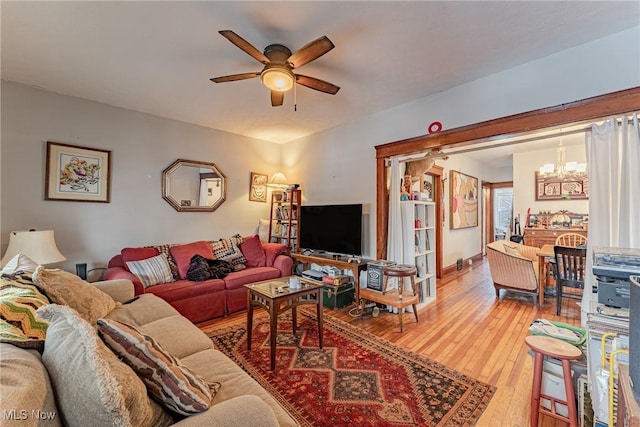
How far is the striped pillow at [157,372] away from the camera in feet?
3.06

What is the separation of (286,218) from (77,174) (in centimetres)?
271

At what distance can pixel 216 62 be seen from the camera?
2371 mm

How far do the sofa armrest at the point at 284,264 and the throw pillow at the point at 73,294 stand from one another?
2.06 meters

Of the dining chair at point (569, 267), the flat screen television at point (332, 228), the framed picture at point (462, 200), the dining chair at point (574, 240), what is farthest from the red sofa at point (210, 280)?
the dining chair at point (574, 240)

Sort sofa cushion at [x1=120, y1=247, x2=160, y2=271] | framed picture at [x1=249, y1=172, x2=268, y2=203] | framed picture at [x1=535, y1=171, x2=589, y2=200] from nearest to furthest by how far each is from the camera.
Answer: sofa cushion at [x1=120, y1=247, x2=160, y2=271] < framed picture at [x1=249, y1=172, x2=268, y2=203] < framed picture at [x1=535, y1=171, x2=589, y2=200]

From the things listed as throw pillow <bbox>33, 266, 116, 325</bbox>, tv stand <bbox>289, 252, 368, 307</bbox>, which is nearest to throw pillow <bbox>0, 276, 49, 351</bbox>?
throw pillow <bbox>33, 266, 116, 325</bbox>

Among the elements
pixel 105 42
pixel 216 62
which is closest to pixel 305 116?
pixel 216 62

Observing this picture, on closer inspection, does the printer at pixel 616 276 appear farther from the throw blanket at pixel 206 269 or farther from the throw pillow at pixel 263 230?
the throw pillow at pixel 263 230

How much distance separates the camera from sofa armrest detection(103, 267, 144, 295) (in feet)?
8.49

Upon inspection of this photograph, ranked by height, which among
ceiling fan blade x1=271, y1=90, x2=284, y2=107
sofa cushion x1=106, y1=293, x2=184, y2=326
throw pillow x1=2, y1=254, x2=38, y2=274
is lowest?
sofa cushion x1=106, y1=293, x2=184, y2=326

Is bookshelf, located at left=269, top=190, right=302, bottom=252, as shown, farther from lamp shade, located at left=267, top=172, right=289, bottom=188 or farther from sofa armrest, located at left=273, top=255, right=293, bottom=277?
sofa armrest, located at left=273, top=255, right=293, bottom=277

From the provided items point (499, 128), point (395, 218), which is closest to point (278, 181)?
point (395, 218)

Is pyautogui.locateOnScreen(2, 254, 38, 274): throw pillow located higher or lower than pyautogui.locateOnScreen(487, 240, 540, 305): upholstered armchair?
higher

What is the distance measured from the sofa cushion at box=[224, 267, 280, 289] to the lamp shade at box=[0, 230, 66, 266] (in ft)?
5.39
